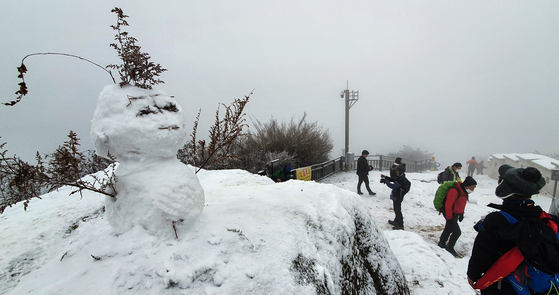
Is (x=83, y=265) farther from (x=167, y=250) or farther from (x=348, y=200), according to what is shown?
(x=348, y=200)

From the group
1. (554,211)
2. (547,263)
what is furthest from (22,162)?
(554,211)

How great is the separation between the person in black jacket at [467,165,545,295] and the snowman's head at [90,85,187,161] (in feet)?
9.25

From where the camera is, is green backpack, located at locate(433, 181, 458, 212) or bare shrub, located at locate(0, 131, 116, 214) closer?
bare shrub, located at locate(0, 131, 116, 214)

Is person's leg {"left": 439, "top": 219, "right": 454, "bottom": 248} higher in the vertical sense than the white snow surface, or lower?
lower

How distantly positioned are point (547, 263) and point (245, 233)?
2.39 meters

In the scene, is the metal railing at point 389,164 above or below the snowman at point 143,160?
below

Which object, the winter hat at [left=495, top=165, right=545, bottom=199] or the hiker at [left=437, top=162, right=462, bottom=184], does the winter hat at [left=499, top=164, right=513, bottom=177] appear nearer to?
the winter hat at [left=495, top=165, right=545, bottom=199]

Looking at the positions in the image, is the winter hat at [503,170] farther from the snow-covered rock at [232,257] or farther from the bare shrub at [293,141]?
the bare shrub at [293,141]

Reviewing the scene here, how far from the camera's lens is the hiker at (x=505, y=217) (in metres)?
1.96

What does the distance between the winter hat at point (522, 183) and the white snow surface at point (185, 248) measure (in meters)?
1.41

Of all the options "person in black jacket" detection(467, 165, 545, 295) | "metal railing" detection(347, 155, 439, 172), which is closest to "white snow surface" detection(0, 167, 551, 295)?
"person in black jacket" detection(467, 165, 545, 295)

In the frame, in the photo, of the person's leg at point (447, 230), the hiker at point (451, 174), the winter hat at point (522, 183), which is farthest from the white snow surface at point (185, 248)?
the hiker at point (451, 174)

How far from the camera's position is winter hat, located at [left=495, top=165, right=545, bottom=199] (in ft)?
6.46

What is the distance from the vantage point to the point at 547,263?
5.83 ft
